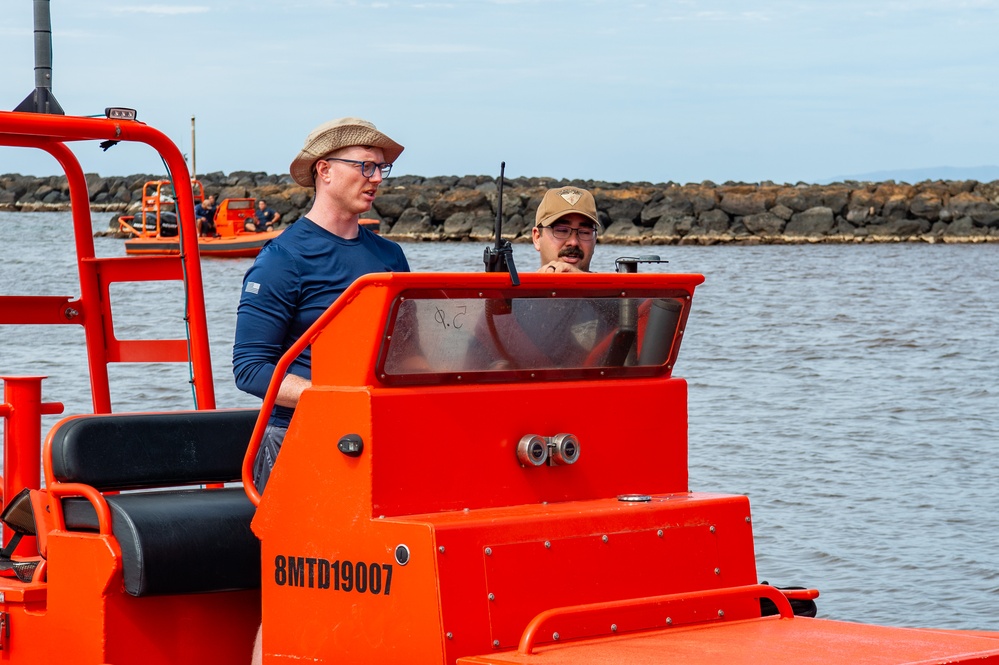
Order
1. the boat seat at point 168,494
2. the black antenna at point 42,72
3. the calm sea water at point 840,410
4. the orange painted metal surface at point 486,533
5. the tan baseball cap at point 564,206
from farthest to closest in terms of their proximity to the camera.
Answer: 1. the calm sea water at point 840,410
2. the black antenna at point 42,72
3. the tan baseball cap at point 564,206
4. the boat seat at point 168,494
5. the orange painted metal surface at point 486,533

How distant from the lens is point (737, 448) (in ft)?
35.8

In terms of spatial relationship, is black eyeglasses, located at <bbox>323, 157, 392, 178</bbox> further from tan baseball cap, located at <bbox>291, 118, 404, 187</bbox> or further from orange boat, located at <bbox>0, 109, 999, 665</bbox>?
orange boat, located at <bbox>0, 109, 999, 665</bbox>

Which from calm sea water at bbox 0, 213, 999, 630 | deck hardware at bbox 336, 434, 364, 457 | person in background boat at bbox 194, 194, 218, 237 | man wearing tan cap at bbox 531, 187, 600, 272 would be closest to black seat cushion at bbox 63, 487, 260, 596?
deck hardware at bbox 336, 434, 364, 457

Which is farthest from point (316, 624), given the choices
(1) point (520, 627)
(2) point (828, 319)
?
(2) point (828, 319)

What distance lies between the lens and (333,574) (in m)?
2.90

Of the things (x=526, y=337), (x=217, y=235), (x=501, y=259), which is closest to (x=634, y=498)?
(x=526, y=337)

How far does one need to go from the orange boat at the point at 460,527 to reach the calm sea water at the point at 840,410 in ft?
12.9

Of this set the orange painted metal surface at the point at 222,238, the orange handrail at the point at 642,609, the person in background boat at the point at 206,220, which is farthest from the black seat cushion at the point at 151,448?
the person in background boat at the point at 206,220

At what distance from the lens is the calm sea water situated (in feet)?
24.9

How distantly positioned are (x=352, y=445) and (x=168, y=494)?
4.14 ft

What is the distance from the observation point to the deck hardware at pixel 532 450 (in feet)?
9.85

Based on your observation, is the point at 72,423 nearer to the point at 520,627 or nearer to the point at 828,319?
the point at 520,627

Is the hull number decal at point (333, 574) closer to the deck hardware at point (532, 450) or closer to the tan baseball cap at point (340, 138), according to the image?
the deck hardware at point (532, 450)

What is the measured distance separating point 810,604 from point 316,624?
63.4 inches
